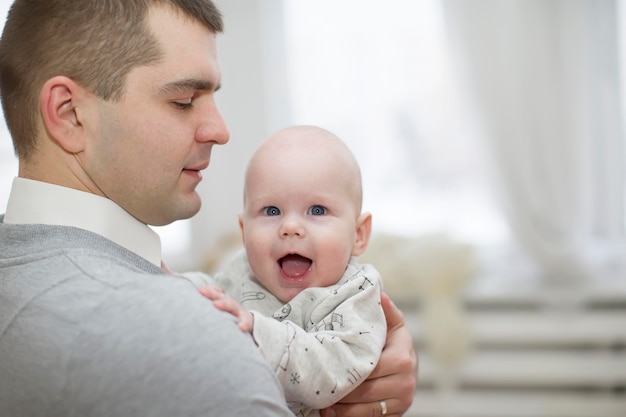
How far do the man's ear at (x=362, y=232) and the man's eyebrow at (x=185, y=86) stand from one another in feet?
1.58

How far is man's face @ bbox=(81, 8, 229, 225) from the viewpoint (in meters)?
1.29

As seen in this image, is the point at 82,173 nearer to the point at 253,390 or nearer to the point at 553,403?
the point at 253,390

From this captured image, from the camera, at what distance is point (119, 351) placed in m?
1.01

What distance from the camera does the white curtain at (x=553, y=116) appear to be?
3.21m

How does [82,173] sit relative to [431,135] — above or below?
below

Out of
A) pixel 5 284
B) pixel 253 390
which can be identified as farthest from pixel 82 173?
pixel 253 390

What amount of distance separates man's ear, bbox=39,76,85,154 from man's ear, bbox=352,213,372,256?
631mm

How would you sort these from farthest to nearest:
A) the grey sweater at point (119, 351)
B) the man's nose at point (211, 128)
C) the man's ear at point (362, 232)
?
the man's ear at point (362, 232) → the man's nose at point (211, 128) → the grey sweater at point (119, 351)

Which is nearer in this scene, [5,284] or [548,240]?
[5,284]

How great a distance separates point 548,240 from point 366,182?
0.91 m

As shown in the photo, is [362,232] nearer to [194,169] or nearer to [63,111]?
[194,169]

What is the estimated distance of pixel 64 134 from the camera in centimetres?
130

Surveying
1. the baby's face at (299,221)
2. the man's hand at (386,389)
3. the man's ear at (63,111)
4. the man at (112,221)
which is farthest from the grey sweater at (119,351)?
the man's hand at (386,389)

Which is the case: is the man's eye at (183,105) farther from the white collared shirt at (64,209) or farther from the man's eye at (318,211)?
the man's eye at (318,211)
